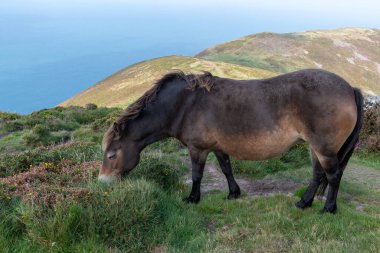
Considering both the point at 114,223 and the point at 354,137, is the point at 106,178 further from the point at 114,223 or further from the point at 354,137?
the point at 354,137

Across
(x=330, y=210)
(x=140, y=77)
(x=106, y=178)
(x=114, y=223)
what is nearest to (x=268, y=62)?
(x=140, y=77)

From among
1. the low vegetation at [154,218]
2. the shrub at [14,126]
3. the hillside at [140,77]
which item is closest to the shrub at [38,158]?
the low vegetation at [154,218]

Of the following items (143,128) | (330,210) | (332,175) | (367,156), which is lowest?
(367,156)

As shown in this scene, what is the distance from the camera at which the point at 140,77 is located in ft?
240

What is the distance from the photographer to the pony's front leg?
6668mm

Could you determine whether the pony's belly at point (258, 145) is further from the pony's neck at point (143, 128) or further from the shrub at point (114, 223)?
the shrub at point (114, 223)

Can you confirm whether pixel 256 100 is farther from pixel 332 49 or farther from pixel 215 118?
pixel 332 49

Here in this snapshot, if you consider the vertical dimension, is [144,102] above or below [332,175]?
above

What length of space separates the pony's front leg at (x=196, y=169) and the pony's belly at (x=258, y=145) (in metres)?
0.40

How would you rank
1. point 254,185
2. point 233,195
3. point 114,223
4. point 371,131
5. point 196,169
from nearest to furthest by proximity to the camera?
1. point 114,223
2. point 196,169
3. point 233,195
4. point 254,185
5. point 371,131

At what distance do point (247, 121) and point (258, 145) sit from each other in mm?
462

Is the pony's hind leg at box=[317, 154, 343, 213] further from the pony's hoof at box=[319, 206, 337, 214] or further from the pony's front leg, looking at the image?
the pony's front leg

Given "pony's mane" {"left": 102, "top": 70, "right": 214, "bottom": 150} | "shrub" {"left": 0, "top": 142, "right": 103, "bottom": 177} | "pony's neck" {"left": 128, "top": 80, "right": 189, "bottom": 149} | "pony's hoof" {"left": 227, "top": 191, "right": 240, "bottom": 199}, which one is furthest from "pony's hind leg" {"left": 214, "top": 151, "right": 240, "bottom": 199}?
"shrub" {"left": 0, "top": 142, "right": 103, "bottom": 177}

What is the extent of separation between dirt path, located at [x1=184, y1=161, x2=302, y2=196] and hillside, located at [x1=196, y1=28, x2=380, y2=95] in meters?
80.1
